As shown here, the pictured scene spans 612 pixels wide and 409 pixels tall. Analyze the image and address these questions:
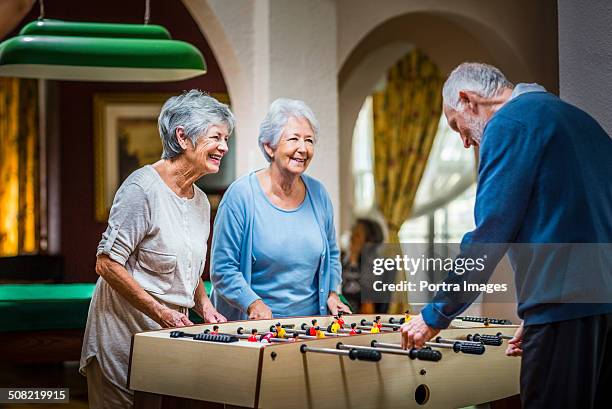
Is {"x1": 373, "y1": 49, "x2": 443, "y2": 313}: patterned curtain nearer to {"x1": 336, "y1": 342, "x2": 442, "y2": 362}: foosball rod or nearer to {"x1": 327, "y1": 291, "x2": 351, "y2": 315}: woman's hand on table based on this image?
{"x1": 327, "y1": 291, "x2": 351, "y2": 315}: woman's hand on table

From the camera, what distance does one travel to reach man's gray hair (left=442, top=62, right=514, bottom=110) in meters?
2.98

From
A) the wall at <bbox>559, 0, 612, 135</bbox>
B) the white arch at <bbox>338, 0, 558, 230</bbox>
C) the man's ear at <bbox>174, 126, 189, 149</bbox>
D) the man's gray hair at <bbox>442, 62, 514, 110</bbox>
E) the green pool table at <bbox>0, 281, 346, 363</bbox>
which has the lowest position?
the green pool table at <bbox>0, 281, 346, 363</bbox>

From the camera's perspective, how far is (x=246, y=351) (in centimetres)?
291

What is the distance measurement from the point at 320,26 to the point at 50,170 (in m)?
4.17

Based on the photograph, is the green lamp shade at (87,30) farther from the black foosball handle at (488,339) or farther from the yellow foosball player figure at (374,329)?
the black foosball handle at (488,339)

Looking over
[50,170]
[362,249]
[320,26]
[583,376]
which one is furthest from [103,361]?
[50,170]

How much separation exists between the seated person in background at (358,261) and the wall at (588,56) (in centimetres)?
422

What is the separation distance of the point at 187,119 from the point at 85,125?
18.2ft

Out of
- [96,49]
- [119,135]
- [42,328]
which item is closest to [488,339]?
[96,49]

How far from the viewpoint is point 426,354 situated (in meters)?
2.87

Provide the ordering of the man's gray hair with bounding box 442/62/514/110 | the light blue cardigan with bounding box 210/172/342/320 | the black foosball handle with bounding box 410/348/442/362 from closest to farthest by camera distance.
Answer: the black foosball handle with bounding box 410/348/442/362
the man's gray hair with bounding box 442/62/514/110
the light blue cardigan with bounding box 210/172/342/320

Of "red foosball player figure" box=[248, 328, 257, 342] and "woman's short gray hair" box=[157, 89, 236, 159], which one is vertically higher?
"woman's short gray hair" box=[157, 89, 236, 159]

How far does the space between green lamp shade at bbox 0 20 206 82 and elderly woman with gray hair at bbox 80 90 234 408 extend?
1183 mm

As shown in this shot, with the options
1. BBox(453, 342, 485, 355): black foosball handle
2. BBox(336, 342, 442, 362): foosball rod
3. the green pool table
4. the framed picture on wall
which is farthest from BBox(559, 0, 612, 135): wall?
the framed picture on wall
